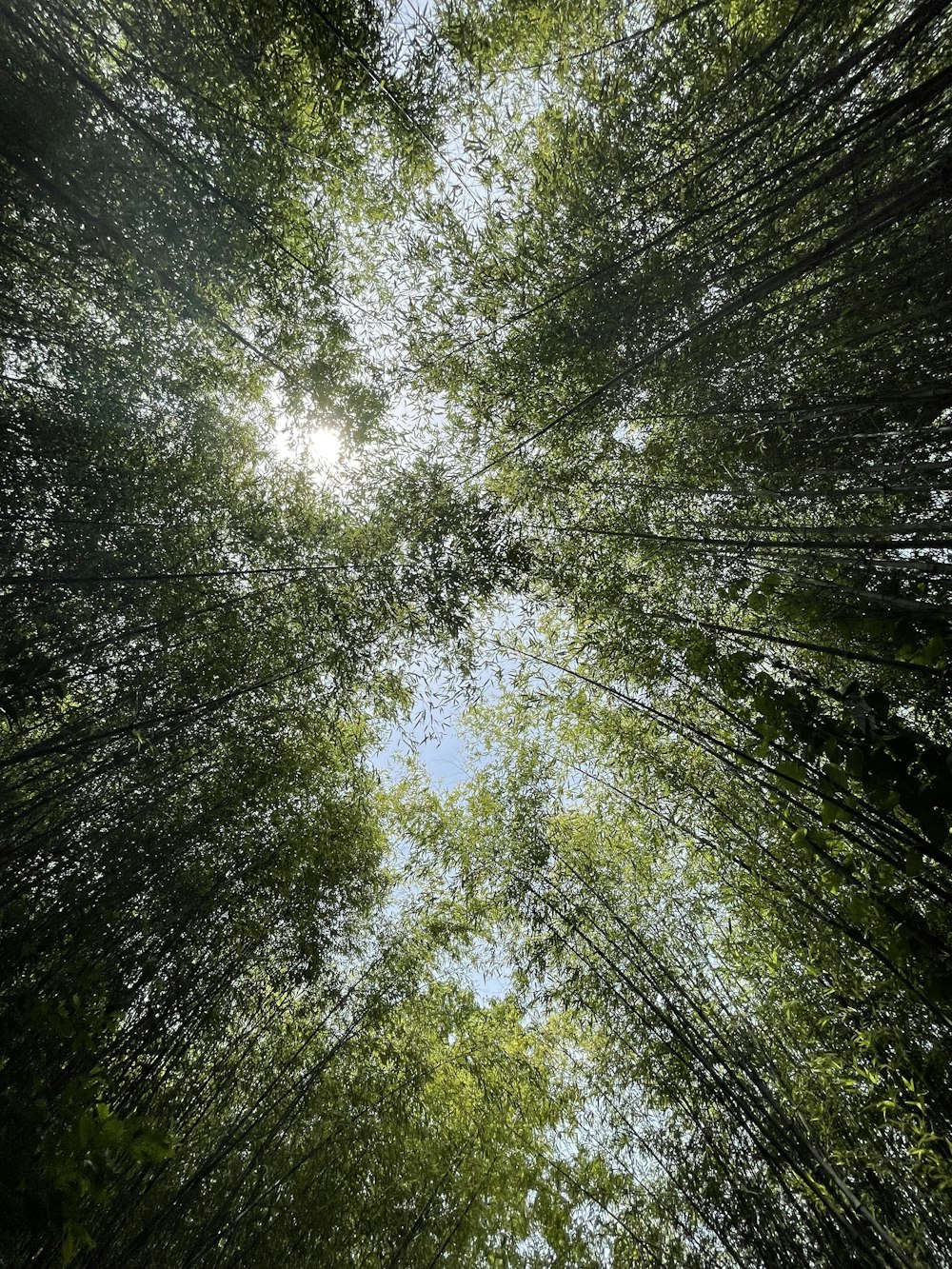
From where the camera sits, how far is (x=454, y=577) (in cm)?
360

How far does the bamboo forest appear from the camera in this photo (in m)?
2.34

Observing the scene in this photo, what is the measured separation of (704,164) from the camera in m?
2.56

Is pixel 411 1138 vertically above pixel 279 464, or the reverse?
pixel 279 464

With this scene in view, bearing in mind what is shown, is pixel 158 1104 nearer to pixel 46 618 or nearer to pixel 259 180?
pixel 46 618

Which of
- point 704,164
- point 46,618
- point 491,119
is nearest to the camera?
point 704,164

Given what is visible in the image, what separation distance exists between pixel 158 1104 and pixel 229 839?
1.30m

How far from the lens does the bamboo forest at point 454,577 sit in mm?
2342

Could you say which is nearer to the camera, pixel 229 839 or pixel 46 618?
pixel 46 618

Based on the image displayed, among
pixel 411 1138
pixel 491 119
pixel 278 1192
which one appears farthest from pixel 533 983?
pixel 491 119

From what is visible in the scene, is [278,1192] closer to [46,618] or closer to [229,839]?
[229,839]

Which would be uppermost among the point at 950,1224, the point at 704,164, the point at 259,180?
the point at 259,180

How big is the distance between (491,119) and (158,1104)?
17.2ft

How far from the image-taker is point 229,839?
139 inches

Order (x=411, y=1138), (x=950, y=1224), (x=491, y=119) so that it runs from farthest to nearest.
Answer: (x=411, y=1138) < (x=491, y=119) < (x=950, y=1224)
